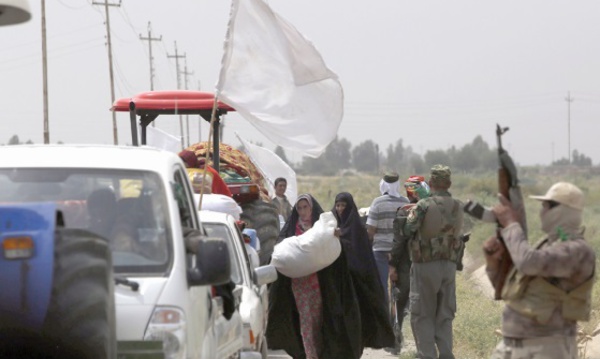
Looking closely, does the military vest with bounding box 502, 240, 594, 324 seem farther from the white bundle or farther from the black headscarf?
the black headscarf

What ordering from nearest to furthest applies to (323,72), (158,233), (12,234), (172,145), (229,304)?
(12,234), (158,233), (229,304), (323,72), (172,145)

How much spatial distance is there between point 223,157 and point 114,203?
11.0 m

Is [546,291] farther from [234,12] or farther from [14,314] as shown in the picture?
[234,12]

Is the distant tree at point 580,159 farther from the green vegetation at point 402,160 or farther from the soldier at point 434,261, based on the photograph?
the soldier at point 434,261

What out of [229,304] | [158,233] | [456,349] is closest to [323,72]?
[456,349]

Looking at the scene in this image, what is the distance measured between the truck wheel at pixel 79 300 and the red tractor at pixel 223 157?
877 centimetres

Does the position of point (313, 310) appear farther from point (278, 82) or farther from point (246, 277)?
point (246, 277)

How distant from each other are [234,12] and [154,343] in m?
7.34

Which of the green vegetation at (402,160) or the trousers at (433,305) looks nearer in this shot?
the trousers at (433,305)

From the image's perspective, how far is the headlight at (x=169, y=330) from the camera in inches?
267

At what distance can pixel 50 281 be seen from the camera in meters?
5.83

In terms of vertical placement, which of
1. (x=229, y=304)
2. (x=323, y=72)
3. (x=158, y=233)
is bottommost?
(x=229, y=304)

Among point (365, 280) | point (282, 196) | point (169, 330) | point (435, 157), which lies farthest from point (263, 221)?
point (435, 157)

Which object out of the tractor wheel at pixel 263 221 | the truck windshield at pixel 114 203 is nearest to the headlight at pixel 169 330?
the truck windshield at pixel 114 203
